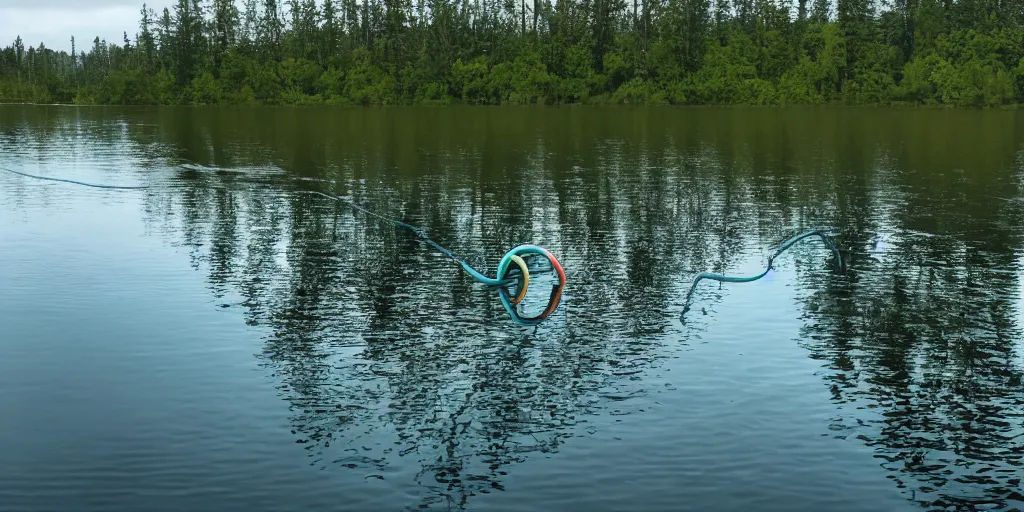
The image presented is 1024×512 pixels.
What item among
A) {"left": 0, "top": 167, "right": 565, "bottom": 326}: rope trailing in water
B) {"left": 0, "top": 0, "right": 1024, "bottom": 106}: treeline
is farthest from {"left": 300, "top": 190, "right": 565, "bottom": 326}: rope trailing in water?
{"left": 0, "top": 0, "right": 1024, "bottom": 106}: treeline

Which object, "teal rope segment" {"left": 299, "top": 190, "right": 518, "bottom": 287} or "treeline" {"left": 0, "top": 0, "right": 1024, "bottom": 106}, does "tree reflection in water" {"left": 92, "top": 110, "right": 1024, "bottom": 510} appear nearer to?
"teal rope segment" {"left": 299, "top": 190, "right": 518, "bottom": 287}

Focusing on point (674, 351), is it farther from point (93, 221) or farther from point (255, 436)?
point (93, 221)

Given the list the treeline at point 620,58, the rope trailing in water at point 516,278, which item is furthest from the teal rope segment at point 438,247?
the treeline at point 620,58

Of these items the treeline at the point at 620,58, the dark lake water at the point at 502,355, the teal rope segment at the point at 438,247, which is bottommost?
→ the dark lake water at the point at 502,355

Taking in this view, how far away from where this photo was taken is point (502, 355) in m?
21.7

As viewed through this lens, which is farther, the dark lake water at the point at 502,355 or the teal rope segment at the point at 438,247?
the teal rope segment at the point at 438,247

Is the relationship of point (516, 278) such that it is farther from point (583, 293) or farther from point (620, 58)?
point (620, 58)

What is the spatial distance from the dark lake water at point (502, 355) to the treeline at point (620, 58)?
404 feet

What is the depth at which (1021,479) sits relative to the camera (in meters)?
15.5

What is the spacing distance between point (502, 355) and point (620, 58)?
159 m

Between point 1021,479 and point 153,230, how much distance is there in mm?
29190

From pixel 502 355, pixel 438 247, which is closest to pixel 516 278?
pixel 438 247

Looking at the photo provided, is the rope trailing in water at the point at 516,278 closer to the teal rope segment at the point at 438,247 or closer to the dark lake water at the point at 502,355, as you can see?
the teal rope segment at the point at 438,247

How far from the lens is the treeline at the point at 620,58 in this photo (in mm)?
165500
